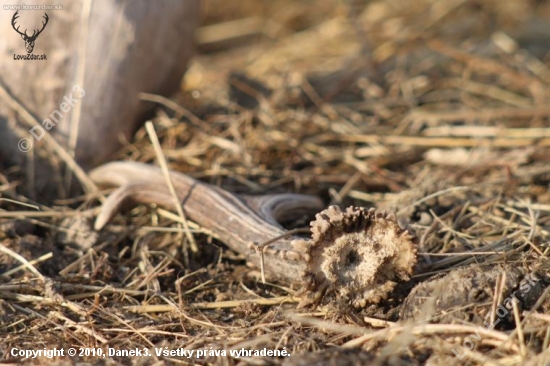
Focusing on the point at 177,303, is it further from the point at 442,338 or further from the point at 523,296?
the point at 523,296

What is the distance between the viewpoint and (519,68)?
15.8ft

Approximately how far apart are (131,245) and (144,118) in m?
1.11

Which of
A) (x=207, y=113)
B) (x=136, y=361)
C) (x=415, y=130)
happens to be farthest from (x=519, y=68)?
(x=136, y=361)

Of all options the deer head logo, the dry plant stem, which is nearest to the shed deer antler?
the dry plant stem

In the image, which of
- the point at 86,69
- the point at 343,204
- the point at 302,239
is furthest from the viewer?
the point at 86,69

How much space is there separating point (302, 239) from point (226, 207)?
0.52m

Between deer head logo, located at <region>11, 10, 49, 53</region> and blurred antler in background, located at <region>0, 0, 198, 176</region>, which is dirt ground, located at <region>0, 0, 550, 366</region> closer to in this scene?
blurred antler in background, located at <region>0, 0, 198, 176</region>

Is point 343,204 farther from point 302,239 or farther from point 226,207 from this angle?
point 302,239

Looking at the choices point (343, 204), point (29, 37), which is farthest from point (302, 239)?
point (29, 37)

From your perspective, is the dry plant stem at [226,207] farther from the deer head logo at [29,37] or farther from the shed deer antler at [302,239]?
→ the deer head logo at [29,37]

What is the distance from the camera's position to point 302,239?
2.56m

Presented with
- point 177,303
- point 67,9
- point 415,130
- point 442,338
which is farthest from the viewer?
point 415,130

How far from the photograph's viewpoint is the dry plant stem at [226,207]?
8.86 ft

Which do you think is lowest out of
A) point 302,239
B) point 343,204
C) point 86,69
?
point 343,204
